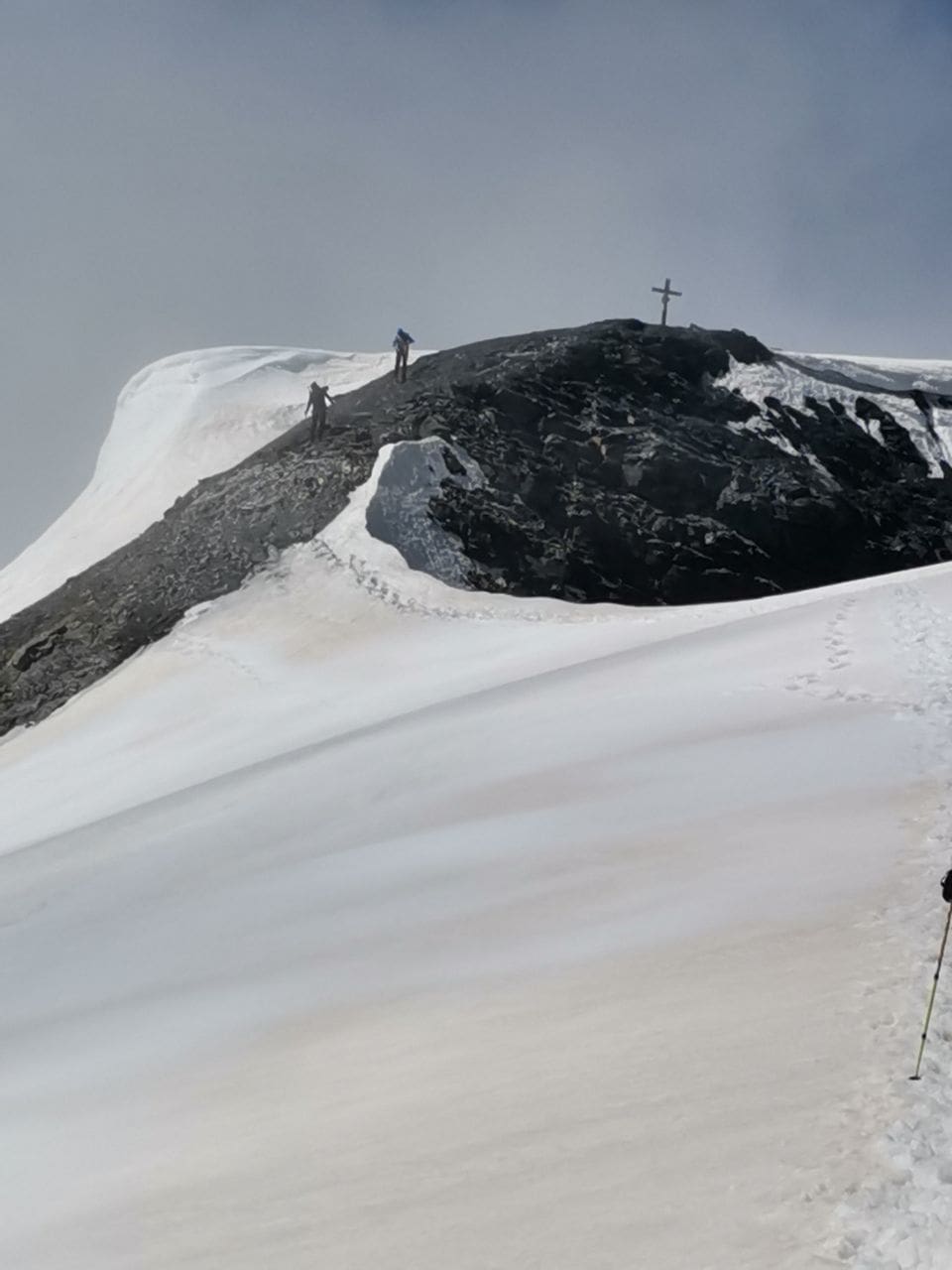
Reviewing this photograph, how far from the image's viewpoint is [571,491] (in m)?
32.4

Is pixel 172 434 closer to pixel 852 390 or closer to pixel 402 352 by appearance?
pixel 402 352

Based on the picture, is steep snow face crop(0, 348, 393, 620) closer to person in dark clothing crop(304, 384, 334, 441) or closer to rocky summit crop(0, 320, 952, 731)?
rocky summit crop(0, 320, 952, 731)

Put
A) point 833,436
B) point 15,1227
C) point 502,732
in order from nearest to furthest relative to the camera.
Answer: point 15,1227
point 502,732
point 833,436

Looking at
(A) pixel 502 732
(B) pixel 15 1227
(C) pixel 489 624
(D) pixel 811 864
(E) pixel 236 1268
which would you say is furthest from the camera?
(C) pixel 489 624

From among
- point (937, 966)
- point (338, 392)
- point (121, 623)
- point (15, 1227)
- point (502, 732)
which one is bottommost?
point (15, 1227)

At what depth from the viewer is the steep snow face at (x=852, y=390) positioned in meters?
38.7

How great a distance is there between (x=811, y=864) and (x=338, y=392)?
35.9 meters

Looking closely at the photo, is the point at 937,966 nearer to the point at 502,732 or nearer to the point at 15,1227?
the point at 15,1227

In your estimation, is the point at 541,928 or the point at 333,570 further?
the point at 333,570

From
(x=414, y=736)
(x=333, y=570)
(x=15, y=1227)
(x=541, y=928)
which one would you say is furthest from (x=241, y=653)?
(x=15, y=1227)

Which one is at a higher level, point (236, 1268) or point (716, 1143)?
point (716, 1143)

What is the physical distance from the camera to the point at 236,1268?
659 centimetres

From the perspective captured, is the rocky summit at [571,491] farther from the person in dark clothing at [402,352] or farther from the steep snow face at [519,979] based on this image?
the steep snow face at [519,979]

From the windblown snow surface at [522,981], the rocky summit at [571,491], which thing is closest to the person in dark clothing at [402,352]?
the rocky summit at [571,491]
